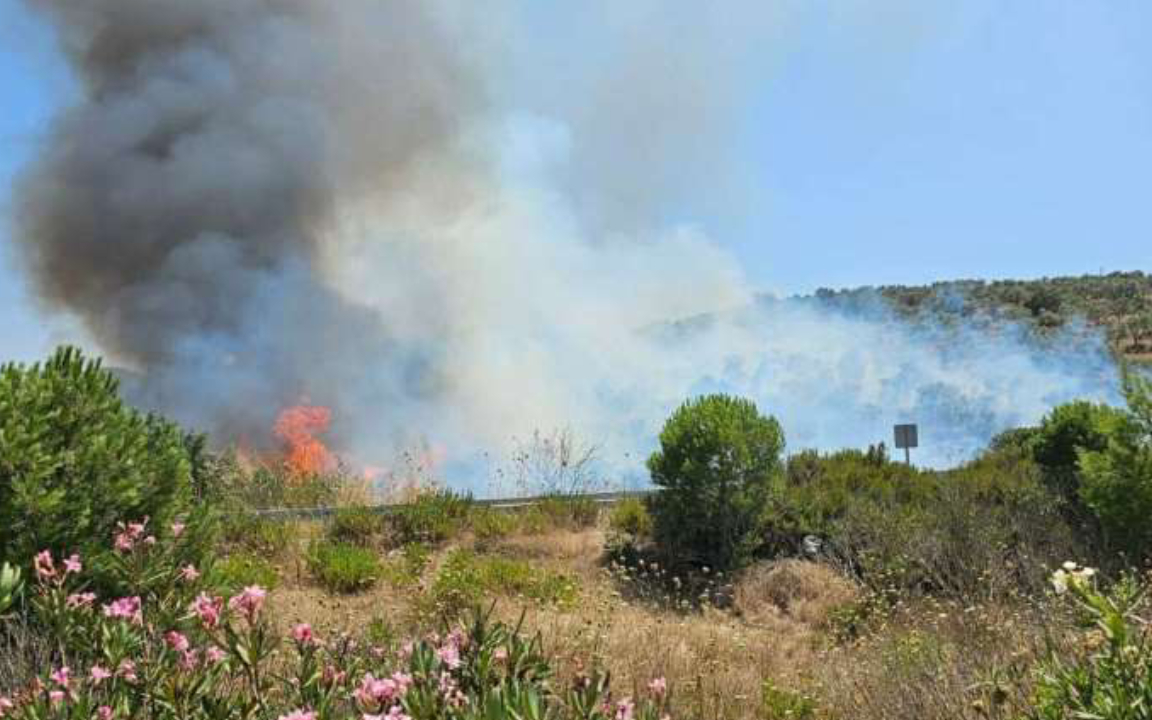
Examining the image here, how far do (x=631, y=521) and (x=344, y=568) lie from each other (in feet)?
11.4

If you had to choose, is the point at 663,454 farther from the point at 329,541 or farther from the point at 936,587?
the point at 329,541

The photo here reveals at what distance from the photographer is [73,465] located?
5.30 m

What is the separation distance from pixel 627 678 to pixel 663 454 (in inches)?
192

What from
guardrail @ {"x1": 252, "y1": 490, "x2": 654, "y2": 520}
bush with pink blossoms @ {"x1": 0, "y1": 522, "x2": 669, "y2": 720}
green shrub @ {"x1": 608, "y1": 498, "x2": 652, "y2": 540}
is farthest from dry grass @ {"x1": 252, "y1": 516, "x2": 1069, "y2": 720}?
guardrail @ {"x1": 252, "y1": 490, "x2": 654, "y2": 520}

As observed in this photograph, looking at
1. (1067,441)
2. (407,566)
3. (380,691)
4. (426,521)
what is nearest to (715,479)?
(407,566)

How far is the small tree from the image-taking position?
1022 centimetres

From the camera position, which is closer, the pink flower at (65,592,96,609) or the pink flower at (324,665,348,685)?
the pink flower at (324,665,348,685)

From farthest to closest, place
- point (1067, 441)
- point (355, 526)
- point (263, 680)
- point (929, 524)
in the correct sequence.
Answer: point (355, 526)
point (1067, 441)
point (929, 524)
point (263, 680)

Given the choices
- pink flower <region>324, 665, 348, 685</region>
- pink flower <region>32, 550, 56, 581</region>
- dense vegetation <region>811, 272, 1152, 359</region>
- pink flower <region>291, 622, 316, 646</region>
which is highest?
dense vegetation <region>811, 272, 1152, 359</region>

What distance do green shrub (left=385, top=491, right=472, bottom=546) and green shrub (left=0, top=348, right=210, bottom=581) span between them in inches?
206

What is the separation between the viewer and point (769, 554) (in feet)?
34.4

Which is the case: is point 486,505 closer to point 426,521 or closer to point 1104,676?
point 426,521

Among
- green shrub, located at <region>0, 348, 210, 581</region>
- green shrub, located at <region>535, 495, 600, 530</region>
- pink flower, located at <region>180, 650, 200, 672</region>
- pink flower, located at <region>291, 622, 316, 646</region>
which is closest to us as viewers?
pink flower, located at <region>291, 622, 316, 646</region>

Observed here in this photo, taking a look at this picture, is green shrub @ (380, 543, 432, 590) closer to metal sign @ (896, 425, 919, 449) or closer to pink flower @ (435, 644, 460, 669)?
pink flower @ (435, 644, 460, 669)
